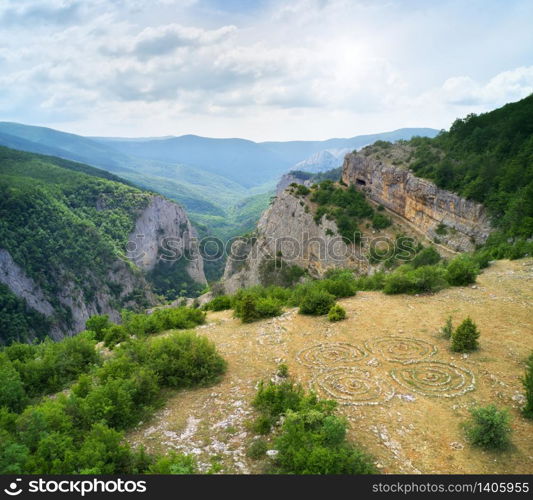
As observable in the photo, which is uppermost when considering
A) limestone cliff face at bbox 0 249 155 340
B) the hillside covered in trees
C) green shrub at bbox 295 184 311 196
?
green shrub at bbox 295 184 311 196

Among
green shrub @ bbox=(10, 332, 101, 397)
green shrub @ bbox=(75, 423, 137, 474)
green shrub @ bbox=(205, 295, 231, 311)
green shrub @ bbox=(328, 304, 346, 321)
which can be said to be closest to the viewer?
green shrub @ bbox=(75, 423, 137, 474)

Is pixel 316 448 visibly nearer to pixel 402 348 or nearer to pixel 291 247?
pixel 402 348

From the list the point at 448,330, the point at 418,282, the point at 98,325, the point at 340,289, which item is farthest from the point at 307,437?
the point at 98,325

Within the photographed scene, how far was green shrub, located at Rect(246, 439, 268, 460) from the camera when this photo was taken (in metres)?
6.00

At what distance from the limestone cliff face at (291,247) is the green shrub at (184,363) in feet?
111

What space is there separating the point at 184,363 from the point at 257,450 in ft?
11.7

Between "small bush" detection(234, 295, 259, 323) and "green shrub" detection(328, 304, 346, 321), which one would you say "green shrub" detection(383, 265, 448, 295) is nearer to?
"green shrub" detection(328, 304, 346, 321)

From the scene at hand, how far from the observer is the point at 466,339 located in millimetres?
9180

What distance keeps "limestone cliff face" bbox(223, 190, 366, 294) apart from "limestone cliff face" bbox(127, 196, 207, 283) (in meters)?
51.5

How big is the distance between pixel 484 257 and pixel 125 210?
109862mm

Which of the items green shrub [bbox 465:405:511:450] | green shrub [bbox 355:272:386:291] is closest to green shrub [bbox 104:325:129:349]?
green shrub [bbox 355:272:386:291]

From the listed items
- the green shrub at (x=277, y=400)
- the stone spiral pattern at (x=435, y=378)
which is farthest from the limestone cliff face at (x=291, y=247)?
the green shrub at (x=277, y=400)

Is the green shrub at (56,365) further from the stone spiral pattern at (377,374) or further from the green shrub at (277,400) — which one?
the stone spiral pattern at (377,374)

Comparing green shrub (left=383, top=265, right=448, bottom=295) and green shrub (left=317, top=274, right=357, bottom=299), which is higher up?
green shrub (left=383, top=265, right=448, bottom=295)
